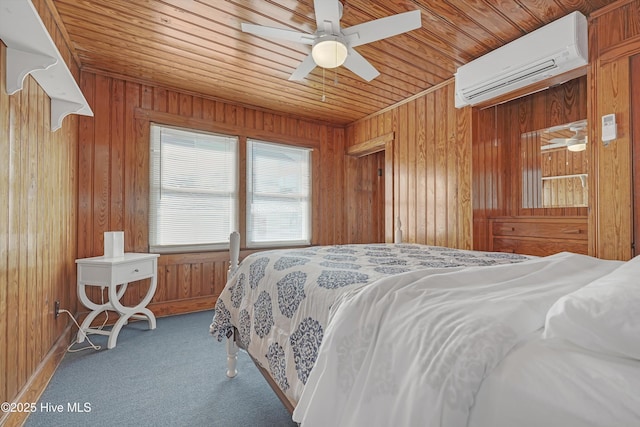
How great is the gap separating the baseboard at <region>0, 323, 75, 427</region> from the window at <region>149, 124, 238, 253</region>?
3.75ft

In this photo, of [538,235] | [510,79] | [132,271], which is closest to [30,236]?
[132,271]

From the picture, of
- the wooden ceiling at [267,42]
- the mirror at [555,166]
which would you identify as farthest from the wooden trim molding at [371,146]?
the mirror at [555,166]

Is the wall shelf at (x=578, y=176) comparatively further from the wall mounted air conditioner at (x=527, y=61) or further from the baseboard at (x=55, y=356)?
the baseboard at (x=55, y=356)

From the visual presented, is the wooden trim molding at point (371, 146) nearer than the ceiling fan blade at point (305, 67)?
No

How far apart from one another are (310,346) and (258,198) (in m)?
3.04

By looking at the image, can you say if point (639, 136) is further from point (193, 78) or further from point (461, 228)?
point (193, 78)

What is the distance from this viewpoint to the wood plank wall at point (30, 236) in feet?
4.97

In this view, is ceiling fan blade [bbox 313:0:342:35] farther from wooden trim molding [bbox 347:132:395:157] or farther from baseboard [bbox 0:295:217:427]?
baseboard [bbox 0:295:217:427]

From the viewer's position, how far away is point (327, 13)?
5.82ft

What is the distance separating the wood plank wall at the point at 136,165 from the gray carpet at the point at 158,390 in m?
0.87

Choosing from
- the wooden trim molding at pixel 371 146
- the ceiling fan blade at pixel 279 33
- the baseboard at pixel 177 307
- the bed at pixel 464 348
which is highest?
the ceiling fan blade at pixel 279 33

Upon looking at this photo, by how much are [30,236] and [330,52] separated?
2084mm

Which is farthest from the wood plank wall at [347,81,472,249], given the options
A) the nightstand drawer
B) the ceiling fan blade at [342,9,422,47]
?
the nightstand drawer

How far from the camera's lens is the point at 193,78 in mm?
3197
